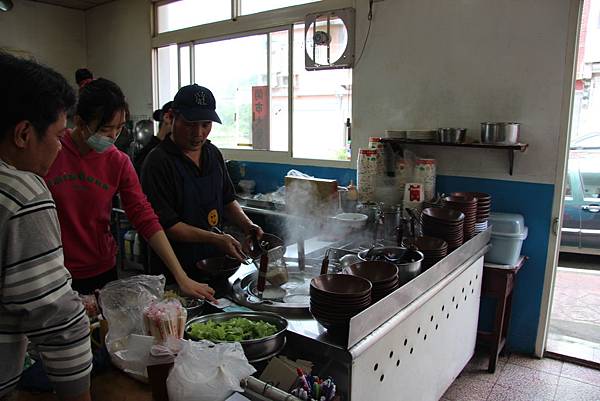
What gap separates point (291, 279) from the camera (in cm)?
207

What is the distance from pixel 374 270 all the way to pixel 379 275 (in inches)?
1.3

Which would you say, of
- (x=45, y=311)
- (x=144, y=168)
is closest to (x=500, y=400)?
(x=144, y=168)

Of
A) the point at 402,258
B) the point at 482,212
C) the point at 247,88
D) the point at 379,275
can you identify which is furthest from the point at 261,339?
the point at 247,88

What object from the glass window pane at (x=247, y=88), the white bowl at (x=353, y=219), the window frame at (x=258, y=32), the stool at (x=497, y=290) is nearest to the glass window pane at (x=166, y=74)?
the window frame at (x=258, y=32)

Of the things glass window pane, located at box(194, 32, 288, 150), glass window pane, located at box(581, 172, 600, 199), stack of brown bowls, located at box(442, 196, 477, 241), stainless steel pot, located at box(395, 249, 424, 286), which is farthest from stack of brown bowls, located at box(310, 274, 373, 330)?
glass window pane, located at box(581, 172, 600, 199)

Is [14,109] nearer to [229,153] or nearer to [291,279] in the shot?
[291,279]

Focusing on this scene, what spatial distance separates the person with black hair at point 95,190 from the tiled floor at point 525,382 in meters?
1.97

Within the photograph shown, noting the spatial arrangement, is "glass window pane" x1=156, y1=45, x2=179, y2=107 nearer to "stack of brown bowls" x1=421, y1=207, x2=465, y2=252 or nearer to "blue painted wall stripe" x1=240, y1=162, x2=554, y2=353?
"blue painted wall stripe" x1=240, y1=162, x2=554, y2=353

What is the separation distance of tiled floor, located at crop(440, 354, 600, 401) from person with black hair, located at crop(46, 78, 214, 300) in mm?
1974

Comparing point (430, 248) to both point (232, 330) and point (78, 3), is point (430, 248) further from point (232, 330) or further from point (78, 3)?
point (78, 3)

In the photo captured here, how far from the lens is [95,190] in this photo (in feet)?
6.24

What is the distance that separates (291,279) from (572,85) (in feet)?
6.97

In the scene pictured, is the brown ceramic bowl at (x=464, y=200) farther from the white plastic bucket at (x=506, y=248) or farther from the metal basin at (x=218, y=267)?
the metal basin at (x=218, y=267)

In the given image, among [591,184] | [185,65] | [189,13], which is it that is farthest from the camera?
[185,65]
